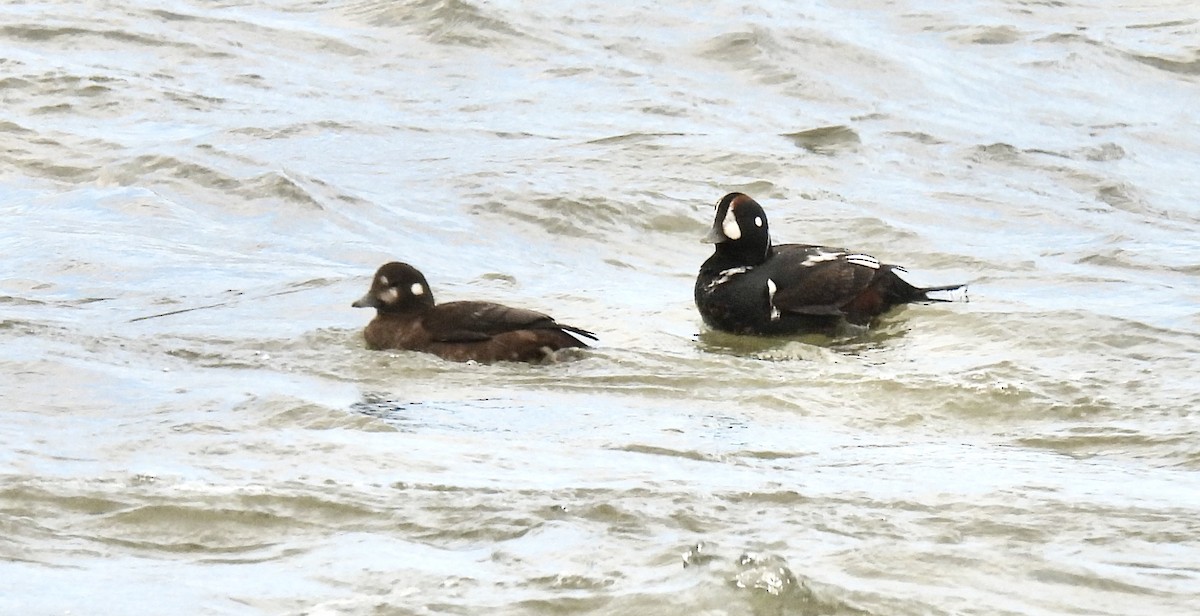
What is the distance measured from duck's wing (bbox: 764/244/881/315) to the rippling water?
290 millimetres

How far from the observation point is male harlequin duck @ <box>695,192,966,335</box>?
33.6ft

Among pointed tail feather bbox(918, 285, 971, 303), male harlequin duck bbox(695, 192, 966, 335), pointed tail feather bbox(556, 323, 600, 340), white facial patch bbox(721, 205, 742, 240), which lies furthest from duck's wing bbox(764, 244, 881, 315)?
pointed tail feather bbox(556, 323, 600, 340)

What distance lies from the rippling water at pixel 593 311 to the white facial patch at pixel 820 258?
0.61 m

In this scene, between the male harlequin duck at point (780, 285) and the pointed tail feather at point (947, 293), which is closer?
the male harlequin duck at point (780, 285)

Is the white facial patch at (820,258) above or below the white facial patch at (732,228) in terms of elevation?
below

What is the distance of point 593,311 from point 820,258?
1293mm

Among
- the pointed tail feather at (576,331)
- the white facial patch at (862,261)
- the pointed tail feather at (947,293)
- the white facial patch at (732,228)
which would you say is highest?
the white facial patch at (732,228)

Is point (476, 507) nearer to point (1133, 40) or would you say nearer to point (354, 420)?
point (354, 420)

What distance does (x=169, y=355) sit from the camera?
365 inches

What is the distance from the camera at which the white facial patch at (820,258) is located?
1045cm

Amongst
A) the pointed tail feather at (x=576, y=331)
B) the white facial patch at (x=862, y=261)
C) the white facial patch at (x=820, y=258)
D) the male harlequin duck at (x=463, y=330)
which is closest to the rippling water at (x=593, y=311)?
the male harlequin duck at (x=463, y=330)

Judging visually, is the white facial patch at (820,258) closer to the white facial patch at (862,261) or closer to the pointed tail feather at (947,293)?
the white facial patch at (862,261)

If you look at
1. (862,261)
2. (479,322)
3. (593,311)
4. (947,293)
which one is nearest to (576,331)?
(479,322)

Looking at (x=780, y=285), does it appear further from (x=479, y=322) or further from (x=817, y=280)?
(x=479, y=322)
